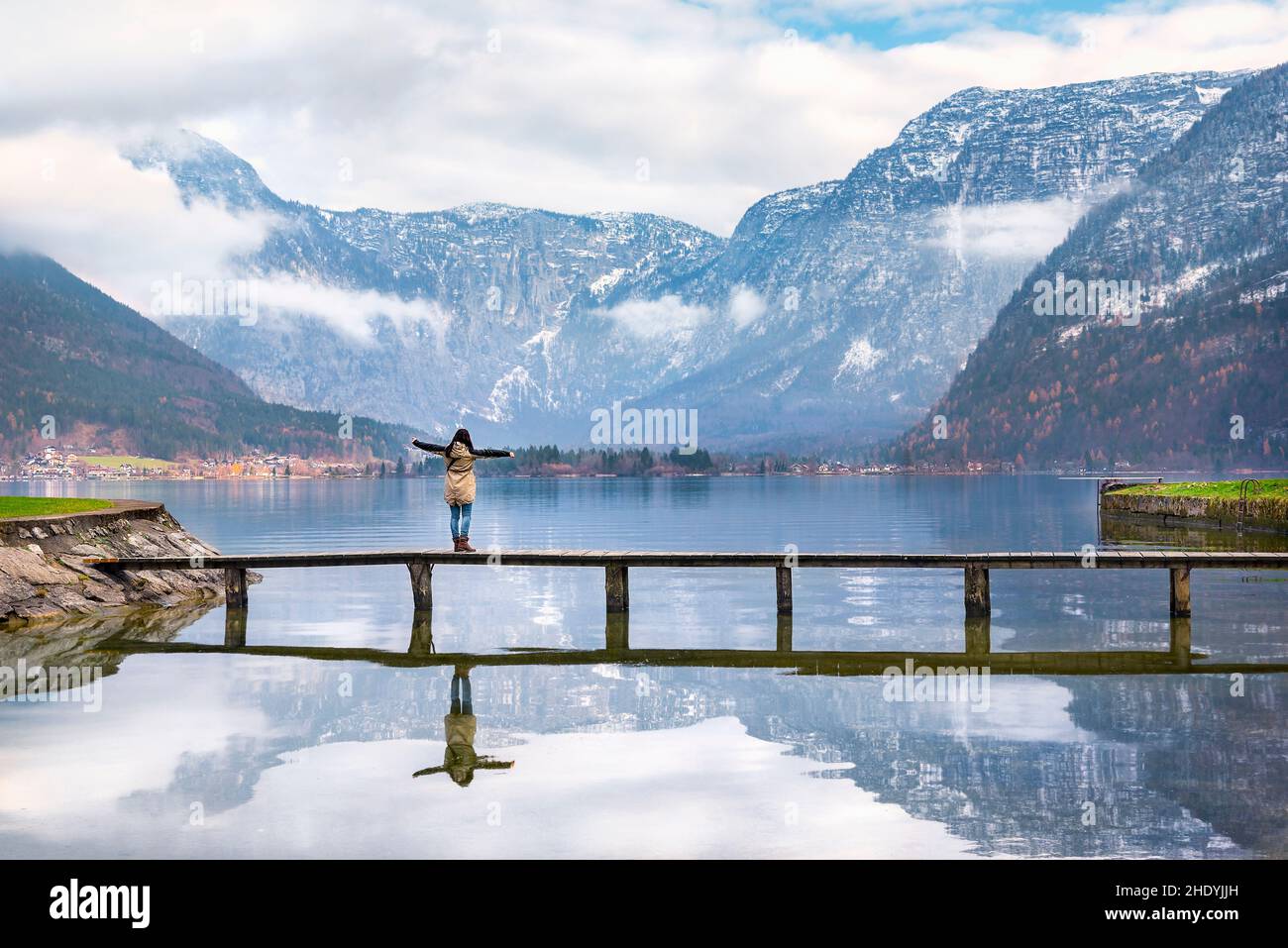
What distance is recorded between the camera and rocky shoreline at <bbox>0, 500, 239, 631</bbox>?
132 feet

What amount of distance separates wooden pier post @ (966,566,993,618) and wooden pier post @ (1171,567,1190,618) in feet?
17.0

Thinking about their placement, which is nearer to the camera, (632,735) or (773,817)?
(773,817)

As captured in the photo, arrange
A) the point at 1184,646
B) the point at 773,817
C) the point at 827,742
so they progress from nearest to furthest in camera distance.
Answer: the point at 773,817, the point at 827,742, the point at 1184,646

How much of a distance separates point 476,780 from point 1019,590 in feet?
118

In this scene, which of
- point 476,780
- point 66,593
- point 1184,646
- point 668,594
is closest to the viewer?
point 476,780

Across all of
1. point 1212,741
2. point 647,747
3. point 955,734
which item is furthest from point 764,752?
point 1212,741

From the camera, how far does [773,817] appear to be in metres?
18.3

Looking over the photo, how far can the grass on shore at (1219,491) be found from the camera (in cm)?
9488

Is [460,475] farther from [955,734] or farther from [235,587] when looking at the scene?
[955,734]

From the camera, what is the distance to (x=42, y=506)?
49312 mm

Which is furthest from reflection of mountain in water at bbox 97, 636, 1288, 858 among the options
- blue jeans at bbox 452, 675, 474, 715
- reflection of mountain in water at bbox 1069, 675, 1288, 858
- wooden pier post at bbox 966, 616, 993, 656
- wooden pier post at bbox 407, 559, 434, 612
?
wooden pier post at bbox 407, 559, 434, 612

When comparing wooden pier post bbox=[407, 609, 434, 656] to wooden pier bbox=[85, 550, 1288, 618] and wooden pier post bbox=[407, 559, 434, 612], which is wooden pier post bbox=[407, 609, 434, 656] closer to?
wooden pier post bbox=[407, 559, 434, 612]
